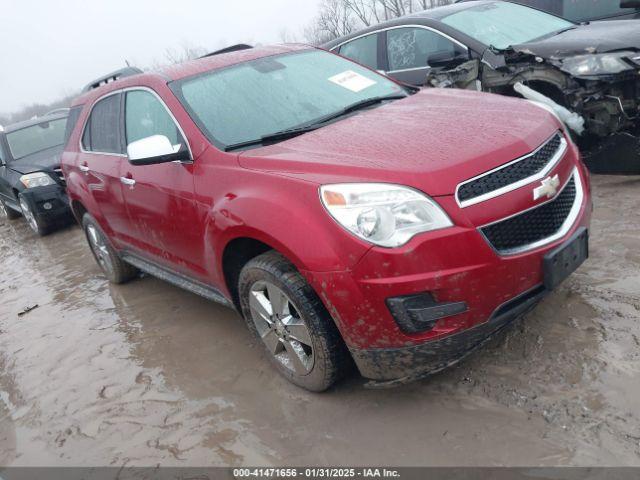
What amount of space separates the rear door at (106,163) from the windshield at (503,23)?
3286mm

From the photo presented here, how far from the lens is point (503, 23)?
208 inches

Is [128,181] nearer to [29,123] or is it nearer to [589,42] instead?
[589,42]

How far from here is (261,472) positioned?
229 cm

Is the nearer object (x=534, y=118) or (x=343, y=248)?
(x=343, y=248)

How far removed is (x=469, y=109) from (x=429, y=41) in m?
2.95

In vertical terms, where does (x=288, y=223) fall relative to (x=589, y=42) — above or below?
below

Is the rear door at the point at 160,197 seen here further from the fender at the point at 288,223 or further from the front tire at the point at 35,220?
the front tire at the point at 35,220

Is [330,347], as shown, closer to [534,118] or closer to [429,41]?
[534,118]

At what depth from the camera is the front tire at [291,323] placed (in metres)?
2.35

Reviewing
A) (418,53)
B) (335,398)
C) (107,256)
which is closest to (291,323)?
(335,398)

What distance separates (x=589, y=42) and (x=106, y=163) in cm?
391

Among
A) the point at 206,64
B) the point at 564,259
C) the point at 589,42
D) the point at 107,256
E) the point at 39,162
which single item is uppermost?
the point at 206,64

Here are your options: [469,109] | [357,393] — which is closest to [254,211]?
[357,393]

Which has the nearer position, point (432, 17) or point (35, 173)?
point (432, 17)
